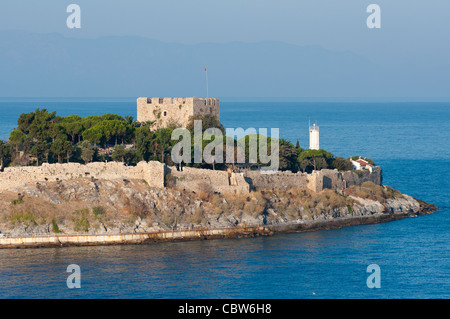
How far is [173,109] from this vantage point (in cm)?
6512

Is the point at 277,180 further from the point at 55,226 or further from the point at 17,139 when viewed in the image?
the point at 17,139

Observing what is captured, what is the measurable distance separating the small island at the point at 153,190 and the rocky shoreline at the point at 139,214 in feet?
0.20

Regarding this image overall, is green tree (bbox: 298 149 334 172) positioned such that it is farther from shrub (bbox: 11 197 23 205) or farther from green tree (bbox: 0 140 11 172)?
shrub (bbox: 11 197 23 205)

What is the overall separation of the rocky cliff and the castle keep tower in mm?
12033

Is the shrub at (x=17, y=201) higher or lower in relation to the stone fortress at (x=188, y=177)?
lower

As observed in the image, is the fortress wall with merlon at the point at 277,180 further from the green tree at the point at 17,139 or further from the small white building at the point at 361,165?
the green tree at the point at 17,139

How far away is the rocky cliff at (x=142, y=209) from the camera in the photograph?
48625mm

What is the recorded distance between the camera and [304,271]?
43.3 m

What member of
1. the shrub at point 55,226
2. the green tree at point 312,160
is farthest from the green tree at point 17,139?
the green tree at point 312,160

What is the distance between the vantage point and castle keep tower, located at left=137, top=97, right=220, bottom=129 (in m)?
64.5

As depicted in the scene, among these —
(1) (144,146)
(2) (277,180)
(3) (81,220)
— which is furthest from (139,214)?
(2) (277,180)
